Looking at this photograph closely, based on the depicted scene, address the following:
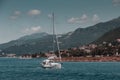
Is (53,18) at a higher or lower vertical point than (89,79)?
higher

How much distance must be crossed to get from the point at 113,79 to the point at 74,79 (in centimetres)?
774

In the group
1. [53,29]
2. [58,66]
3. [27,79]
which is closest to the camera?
[27,79]

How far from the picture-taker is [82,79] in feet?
260

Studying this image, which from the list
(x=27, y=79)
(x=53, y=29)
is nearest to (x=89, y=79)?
(x=27, y=79)

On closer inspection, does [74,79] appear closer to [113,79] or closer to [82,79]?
[82,79]

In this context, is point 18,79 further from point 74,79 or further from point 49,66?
point 49,66

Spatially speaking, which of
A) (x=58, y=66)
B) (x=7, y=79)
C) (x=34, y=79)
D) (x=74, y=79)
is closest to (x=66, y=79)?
(x=74, y=79)

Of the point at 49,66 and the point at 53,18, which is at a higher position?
the point at 53,18

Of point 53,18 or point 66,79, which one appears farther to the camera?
point 53,18

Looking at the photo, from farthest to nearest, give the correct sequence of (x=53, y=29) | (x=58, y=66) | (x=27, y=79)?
(x=53, y=29), (x=58, y=66), (x=27, y=79)

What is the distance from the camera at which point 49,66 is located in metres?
133

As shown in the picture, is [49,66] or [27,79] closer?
[27,79]

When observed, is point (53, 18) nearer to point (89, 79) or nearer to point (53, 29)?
point (53, 29)

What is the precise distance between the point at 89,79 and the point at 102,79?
261 cm
